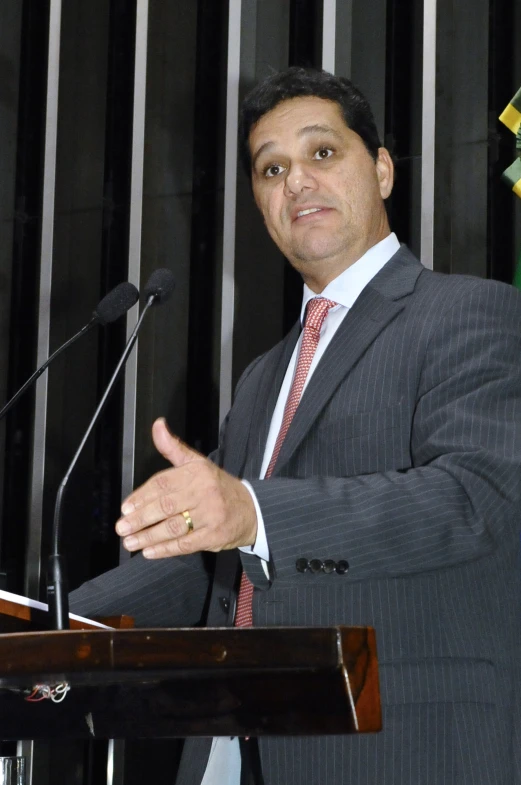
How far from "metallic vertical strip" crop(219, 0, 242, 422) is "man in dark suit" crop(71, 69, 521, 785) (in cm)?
175

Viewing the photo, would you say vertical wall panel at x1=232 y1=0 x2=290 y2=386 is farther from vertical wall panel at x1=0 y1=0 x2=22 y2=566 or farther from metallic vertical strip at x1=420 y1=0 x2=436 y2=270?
vertical wall panel at x1=0 y1=0 x2=22 y2=566

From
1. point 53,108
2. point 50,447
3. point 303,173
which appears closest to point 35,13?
point 53,108

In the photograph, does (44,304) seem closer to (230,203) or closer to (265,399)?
(230,203)

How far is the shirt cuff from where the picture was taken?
1.27m

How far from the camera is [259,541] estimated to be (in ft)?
4.21

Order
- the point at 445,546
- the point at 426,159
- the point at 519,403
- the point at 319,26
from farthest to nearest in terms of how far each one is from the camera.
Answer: the point at 319,26 < the point at 426,159 < the point at 519,403 < the point at 445,546

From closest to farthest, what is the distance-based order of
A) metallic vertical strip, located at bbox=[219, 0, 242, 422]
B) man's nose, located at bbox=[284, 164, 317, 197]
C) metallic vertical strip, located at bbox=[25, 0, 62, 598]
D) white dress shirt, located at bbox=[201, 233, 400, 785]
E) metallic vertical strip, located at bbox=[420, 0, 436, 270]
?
white dress shirt, located at bbox=[201, 233, 400, 785] → man's nose, located at bbox=[284, 164, 317, 197] → metallic vertical strip, located at bbox=[420, 0, 436, 270] → metallic vertical strip, located at bbox=[219, 0, 242, 422] → metallic vertical strip, located at bbox=[25, 0, 62, 598]

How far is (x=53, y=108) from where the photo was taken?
4441mm

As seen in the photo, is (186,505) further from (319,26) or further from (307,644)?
(319,26)

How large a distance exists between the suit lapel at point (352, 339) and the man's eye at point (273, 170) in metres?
0.41

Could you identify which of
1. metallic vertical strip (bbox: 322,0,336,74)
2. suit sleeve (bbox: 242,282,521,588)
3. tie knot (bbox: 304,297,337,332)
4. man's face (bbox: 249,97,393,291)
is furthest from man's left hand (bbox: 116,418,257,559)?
metallic vertical strip (bbox: 322,0,336,74)

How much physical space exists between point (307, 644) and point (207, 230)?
314 cm

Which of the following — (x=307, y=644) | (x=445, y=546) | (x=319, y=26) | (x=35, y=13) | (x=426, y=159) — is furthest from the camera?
(x=35, y=13)

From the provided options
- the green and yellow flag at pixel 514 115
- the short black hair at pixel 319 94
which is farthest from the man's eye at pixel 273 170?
the green and yellow flag at pixel 514 115
